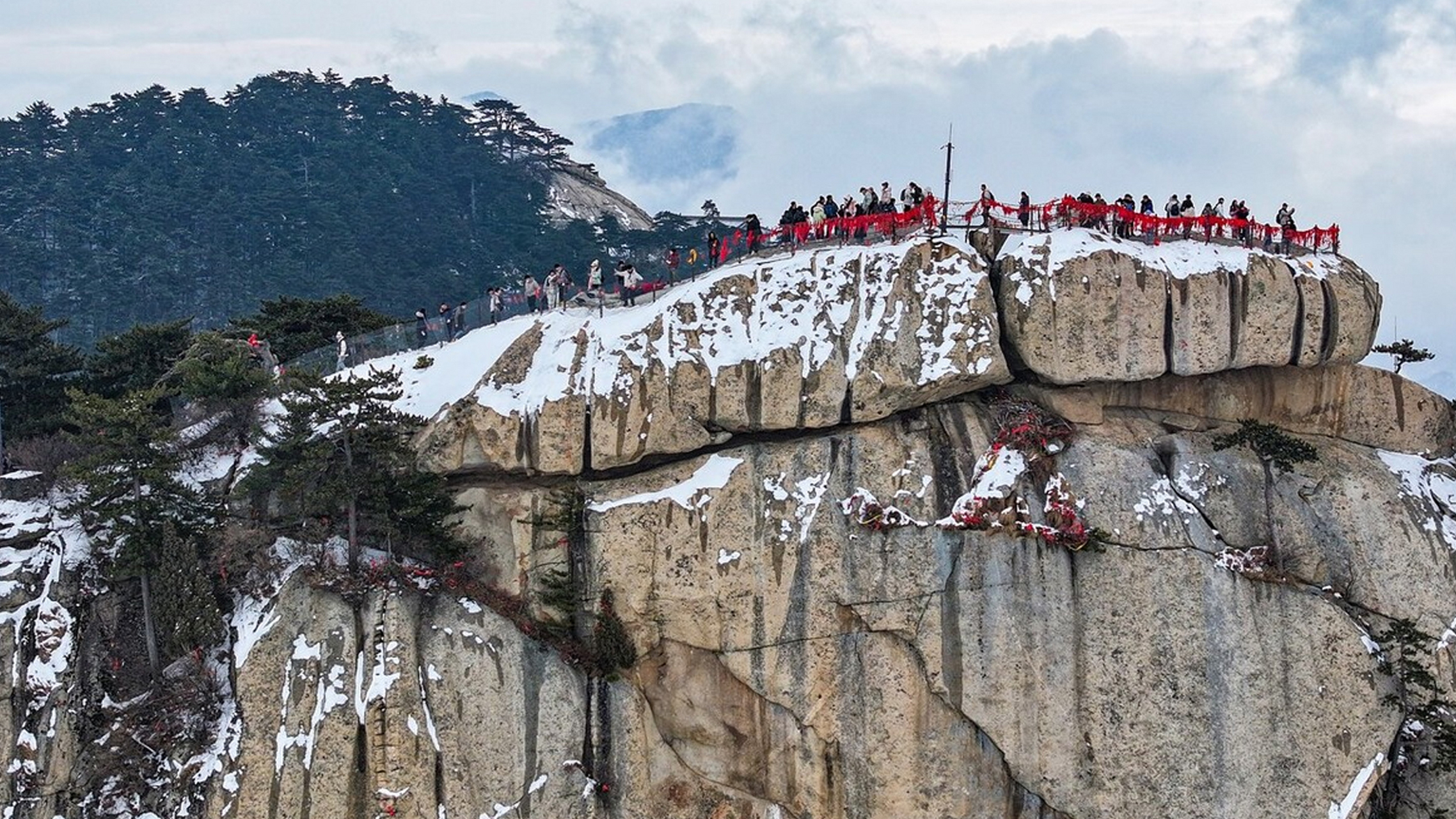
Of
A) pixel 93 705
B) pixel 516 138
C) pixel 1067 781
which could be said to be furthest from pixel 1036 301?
pixel 516 138

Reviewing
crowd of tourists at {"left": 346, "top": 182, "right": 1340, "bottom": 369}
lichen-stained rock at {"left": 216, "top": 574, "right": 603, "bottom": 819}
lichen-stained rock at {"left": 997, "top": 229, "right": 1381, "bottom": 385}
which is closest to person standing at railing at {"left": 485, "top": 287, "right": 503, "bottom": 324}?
crowd of tourists at {"left": 346, "top": 182, "right": 1340, "bottom": 369}

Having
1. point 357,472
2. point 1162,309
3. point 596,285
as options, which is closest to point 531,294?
point 596,285

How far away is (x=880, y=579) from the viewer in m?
29.2

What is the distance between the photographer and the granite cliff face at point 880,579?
2845 cm

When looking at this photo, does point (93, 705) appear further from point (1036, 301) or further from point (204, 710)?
point (1036, 301)

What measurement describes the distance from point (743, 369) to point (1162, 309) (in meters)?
10.8

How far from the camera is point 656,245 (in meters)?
84.1

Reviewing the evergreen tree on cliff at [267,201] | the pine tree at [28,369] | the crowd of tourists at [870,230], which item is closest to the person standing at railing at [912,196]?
the crowd of tourists at [870,230]

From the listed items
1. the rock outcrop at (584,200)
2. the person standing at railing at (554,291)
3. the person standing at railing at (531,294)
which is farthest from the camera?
the rock outcrop at (584,200)

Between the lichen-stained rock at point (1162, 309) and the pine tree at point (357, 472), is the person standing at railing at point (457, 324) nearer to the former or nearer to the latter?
the pine tree at point (357, 472)

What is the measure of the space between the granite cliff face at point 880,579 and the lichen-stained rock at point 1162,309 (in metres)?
0.09

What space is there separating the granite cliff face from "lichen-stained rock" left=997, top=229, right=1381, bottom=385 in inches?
3.7

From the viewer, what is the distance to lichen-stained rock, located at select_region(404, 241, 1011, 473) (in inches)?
1193

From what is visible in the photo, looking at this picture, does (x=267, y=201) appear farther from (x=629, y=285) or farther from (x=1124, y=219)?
(x=1124, y=219)
